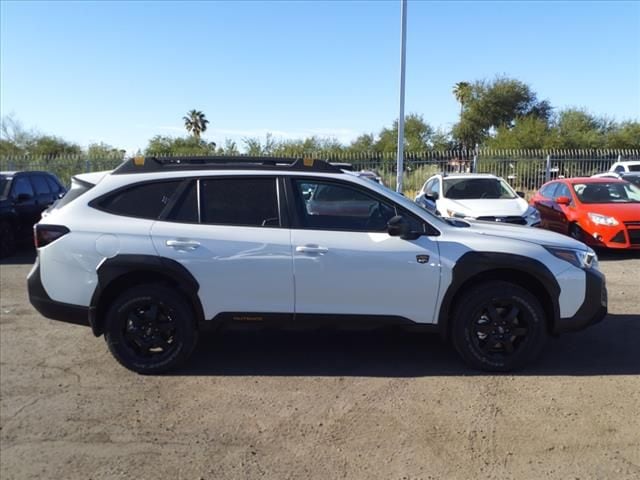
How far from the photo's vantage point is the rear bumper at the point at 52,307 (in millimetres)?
4785

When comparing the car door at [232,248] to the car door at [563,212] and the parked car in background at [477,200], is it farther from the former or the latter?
the car door at [563,212]

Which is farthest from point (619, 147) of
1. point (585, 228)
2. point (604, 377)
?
point (604, 377)

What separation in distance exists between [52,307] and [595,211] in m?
9.66

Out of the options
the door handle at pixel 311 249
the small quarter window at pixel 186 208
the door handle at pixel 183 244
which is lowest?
the door handle at pixel 311 249

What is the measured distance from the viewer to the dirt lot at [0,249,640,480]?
11.4ft

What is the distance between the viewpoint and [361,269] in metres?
4.70

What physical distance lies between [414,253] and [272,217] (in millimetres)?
1227

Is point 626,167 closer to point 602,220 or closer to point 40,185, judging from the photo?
point 602,220

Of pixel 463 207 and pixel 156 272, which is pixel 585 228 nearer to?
pixel 463 207

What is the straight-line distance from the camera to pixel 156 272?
4777 millimetres

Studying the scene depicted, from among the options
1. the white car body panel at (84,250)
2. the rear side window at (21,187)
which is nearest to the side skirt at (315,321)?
the white car body panel at (84,250)

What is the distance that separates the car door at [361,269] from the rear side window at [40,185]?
928 cm

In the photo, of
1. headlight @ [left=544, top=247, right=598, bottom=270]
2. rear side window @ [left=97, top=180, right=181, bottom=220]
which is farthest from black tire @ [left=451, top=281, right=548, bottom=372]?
rear side window @ [left=97, top=180, right=181, bottom=220]

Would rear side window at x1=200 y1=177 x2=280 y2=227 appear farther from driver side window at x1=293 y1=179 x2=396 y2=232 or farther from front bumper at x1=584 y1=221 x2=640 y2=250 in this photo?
front bumper at x1=584 y1=221 x2=640 y2=250
